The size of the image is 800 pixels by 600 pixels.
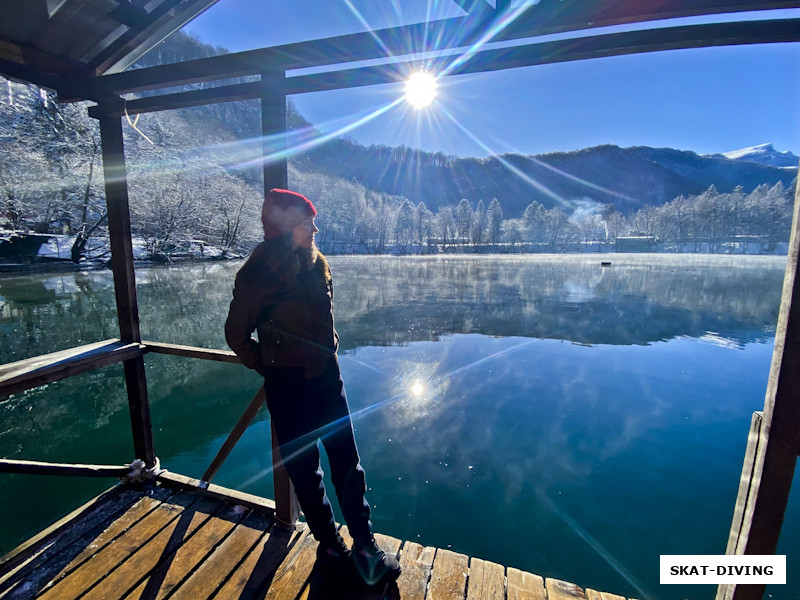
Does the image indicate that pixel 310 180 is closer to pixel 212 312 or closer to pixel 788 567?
pixel 212 312

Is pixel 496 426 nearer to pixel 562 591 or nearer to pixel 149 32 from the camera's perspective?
pixel 562 591

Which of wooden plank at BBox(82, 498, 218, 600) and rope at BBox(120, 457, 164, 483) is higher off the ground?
rope at BBox(120, 457, 164, 483)

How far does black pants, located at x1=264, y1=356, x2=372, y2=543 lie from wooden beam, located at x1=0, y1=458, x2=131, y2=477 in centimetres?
162

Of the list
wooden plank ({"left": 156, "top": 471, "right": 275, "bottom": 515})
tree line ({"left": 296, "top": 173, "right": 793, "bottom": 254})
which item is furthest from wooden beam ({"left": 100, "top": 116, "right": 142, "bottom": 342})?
tree line ({"left": 296, "top": 173, "right": 793, "bottom": 254})

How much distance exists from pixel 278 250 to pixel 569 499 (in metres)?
4.94

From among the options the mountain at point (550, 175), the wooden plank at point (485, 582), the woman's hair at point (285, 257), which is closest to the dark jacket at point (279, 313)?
the woman's hair at point (285, 257)

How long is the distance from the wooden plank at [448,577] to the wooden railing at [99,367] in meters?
0.89

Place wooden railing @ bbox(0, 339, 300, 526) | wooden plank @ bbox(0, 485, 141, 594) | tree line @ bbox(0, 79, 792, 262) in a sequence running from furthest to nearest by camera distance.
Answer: tree line @ bbox(0, 79, 792, 262) → wooden railing @ bbox(0, 339, 300, 526) → wooden plank @ bbox(0, 485, 141, 594)

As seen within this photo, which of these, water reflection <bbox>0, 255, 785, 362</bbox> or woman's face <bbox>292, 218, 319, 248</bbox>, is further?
water reflection <bbox>0, 255, 785, 362</bbox>

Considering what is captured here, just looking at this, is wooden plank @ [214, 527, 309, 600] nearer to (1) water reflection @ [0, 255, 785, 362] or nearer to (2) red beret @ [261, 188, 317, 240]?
(2) red beret @ [261, 188, 317, 240]

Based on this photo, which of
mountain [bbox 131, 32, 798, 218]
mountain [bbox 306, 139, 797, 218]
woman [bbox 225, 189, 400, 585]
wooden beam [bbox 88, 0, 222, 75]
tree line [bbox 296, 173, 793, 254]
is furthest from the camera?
mountain [bbox 306, 139, 797, 218]

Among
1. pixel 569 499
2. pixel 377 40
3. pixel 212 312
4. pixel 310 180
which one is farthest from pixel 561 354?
pixel 310 180

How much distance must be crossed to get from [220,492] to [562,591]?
2140mm

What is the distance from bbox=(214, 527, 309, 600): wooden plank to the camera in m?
1.76
